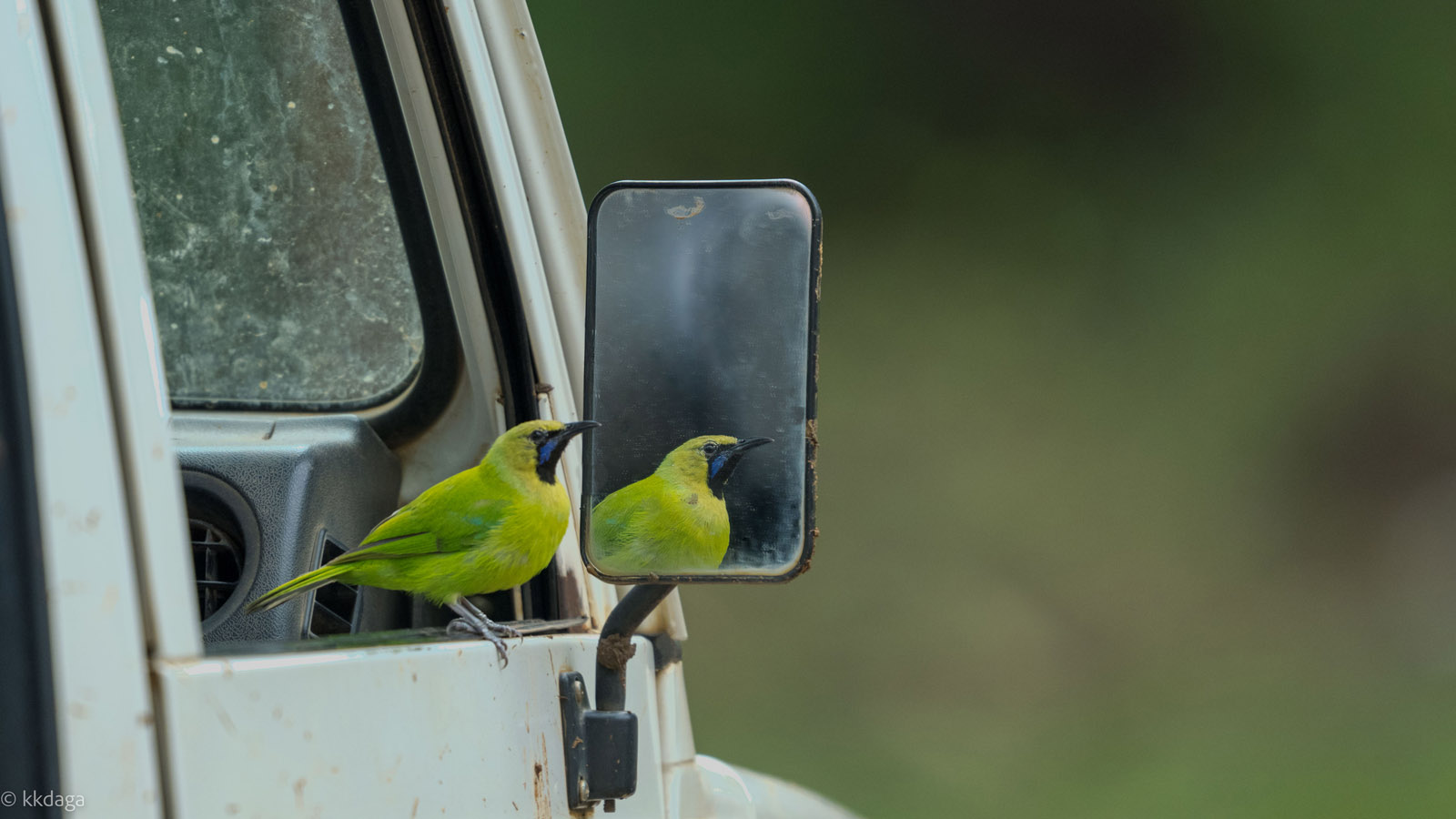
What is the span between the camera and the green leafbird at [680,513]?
116 cm

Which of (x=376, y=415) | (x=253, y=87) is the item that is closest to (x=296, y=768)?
(x=376, y=415)

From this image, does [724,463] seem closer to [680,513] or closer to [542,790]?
[680,513]

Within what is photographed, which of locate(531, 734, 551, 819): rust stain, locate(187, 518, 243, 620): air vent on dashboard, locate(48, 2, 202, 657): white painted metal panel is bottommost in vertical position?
locate(531, 734, 551, 819): rust stain

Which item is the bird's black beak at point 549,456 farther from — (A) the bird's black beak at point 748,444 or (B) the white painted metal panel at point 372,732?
(A) the bird's black beak at point 748,444

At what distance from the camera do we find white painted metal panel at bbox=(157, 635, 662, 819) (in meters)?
0.85

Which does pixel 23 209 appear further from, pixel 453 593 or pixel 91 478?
pixel 453 593

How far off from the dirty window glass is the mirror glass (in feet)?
1.98

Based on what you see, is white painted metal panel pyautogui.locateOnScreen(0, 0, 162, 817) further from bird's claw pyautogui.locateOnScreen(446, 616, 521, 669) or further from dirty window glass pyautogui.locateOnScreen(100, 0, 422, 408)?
dirty window glass pyautogui.locateOnScreen(100, 0, 422, 408)

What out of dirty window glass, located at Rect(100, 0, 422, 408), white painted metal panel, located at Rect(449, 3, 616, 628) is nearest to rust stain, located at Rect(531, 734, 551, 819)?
white painted metal panel, located at Rect(449, 3, 616, 628)

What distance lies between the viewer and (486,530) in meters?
1.49

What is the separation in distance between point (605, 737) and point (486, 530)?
28 cm

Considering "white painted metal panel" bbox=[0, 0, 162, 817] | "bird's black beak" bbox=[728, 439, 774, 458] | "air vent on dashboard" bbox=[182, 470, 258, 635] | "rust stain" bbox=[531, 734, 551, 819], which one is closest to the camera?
"white painted metal panel" bbox=[0, 0, 162, 817]

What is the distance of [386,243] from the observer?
172cm

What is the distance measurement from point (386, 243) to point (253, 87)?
9.6 inches
